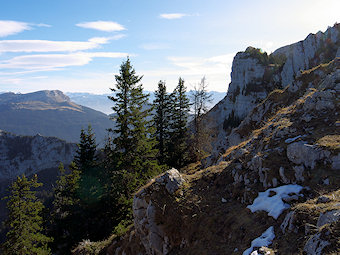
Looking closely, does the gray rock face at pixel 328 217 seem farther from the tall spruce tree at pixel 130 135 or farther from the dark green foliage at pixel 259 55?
the dark green foliage at pixel 259 55

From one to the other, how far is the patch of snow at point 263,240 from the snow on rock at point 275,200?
74 centimetres

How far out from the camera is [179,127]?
33.7 metres

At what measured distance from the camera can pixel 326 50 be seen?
60.6m

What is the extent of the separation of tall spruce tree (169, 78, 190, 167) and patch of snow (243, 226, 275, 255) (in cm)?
2357

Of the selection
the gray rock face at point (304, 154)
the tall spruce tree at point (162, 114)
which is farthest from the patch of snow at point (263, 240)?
the tall spruce tree at point (162, 114)

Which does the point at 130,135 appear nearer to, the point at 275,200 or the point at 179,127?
the point at 179,127

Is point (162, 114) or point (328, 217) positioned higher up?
point (162, 114)

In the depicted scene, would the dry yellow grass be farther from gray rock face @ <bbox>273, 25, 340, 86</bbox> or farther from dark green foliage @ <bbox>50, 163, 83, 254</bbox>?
gray rock face @ <bbox>273, 25, 340, 86</bbox>

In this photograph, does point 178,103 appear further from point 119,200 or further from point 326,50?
point 326,50

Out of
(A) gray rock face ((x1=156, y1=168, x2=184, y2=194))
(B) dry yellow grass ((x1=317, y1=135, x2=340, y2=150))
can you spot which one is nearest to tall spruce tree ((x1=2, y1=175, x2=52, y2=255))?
(A) gray rock face ((x1=156, y1=168, x2=184, y2=194))

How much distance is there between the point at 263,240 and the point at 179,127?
2647 centimetres

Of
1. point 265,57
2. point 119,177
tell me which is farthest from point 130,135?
point 265,57

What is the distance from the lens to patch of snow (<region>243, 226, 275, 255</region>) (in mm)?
7375

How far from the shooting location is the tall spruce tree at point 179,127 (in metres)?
31.9
